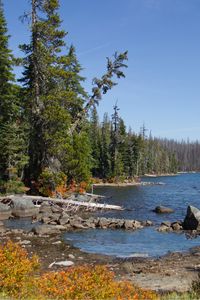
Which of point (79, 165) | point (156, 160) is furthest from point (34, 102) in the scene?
point (156, 160)

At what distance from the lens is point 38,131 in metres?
40.9

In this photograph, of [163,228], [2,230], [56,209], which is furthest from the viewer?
[56,209]

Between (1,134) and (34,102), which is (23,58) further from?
(1,134)

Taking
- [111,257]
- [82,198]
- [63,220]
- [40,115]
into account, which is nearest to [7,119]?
[40,115]

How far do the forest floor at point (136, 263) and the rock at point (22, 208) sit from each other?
28.6ft

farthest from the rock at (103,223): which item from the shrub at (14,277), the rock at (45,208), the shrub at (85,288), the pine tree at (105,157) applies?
→ the pine tree at (105,157)

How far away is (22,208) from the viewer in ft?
111

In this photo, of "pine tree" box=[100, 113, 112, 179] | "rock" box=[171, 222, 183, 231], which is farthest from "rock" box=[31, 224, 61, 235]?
"pine tree" box=[100, 113, 112, 179]

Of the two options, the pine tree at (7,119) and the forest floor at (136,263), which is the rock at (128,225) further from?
the pine tree at (7,119)

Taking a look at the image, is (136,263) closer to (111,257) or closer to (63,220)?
(111,257)

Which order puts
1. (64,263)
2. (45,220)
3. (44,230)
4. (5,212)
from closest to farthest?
1. (64,263)
2. (44,230)
3. (45,220)
4. (5,212)

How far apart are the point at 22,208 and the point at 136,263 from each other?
16.6 m

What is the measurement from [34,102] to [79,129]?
35.3 ft

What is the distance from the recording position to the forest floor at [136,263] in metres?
15.1
